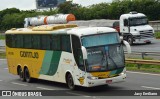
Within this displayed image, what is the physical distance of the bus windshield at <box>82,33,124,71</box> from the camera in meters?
18.9

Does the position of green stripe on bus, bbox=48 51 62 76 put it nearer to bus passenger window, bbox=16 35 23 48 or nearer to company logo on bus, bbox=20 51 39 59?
company logo on bus, bbox=20 51 39 59

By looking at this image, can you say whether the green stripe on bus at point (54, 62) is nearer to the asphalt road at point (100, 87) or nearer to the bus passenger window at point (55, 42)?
the bus passenger window at point (55, 42)

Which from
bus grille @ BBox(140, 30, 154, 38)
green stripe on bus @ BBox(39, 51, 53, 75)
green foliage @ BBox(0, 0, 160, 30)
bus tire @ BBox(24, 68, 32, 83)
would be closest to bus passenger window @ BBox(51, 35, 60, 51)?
green stripe on bus @ BBox(39, 51, 53, 75)

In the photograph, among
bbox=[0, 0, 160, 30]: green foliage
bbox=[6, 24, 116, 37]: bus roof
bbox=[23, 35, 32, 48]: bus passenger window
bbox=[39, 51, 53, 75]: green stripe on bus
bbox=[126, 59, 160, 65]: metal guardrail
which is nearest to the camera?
bbox=[6, 24, 116, 37]: bus roof

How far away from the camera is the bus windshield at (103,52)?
62.0ft

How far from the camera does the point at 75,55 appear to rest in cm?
1959

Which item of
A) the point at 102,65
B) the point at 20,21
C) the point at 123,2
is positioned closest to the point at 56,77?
the point at 102,65

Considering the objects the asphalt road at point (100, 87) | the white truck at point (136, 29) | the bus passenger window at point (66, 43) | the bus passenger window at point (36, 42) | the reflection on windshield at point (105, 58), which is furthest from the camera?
the white truck at point (136, 29)

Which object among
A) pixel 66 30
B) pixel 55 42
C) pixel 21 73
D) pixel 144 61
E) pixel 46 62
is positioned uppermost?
pixel 66 30

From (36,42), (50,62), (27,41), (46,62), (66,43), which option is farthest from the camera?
(27,41)

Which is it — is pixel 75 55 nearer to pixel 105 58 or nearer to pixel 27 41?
pixel 105 58

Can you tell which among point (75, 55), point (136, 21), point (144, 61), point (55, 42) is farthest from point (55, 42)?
point (136, 21)

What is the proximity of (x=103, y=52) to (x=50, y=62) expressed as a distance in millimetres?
3926

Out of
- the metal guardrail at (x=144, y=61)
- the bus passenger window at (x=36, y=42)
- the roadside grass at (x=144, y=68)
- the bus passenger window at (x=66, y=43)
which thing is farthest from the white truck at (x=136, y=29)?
the bus passenger window at (x=66, y=43)
